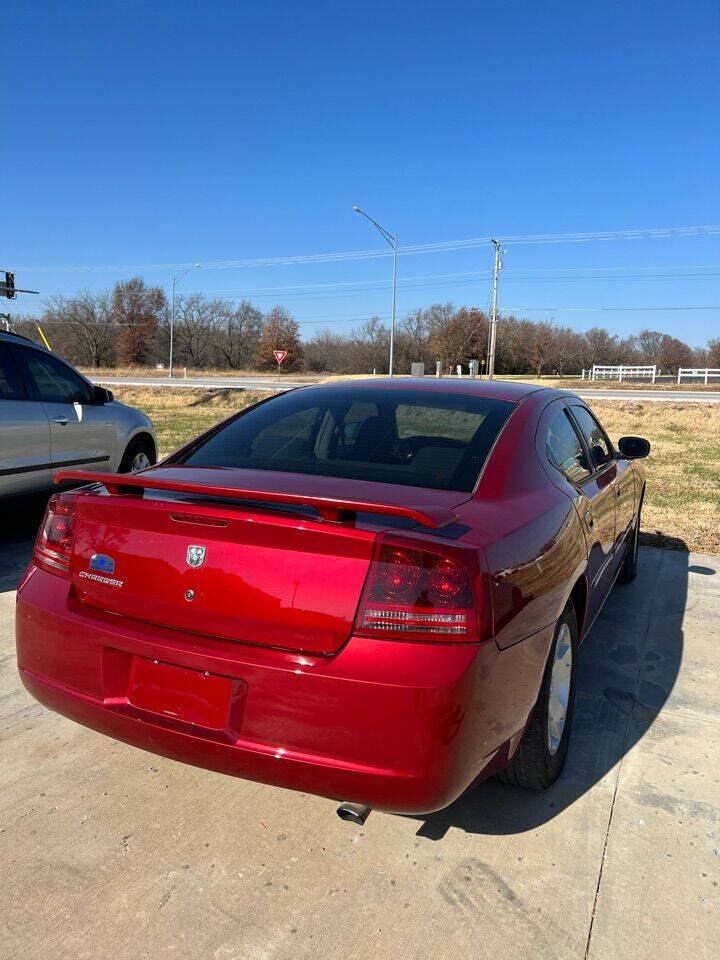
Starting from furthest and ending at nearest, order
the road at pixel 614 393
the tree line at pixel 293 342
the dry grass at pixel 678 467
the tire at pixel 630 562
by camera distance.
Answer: the tree line at pixel 293 342 < the road at pixel 614 393 < the dry grass at pixel 678 467 < the tire at pixel 630 562

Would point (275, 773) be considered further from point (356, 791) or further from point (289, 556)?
point (289, 556)

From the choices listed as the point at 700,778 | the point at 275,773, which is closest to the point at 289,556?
the point at 275,773

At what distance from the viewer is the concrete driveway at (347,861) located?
198 centimetres

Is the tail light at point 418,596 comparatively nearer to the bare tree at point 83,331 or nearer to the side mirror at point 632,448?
the side mirror at point 632,448

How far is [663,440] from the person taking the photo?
14906 mm

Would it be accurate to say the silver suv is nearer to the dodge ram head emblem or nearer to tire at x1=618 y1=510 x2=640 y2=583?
the dodge ram head emblem

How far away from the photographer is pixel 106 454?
675 centimetres

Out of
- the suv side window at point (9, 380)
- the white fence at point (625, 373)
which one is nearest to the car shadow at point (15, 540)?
the suv side window at point (9, 380)

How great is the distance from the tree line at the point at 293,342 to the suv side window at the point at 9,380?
66828mm

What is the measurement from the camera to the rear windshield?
8.57ft

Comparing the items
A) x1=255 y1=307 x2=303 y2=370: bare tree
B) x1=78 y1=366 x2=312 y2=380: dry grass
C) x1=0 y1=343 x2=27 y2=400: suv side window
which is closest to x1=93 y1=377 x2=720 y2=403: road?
x1=78 y1=366 x2=312 y2=380: dry grass

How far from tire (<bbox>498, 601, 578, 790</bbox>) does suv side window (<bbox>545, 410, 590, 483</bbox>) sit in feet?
2.13

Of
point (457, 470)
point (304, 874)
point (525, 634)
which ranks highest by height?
point (457, 470)

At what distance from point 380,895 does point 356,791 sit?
43cm
